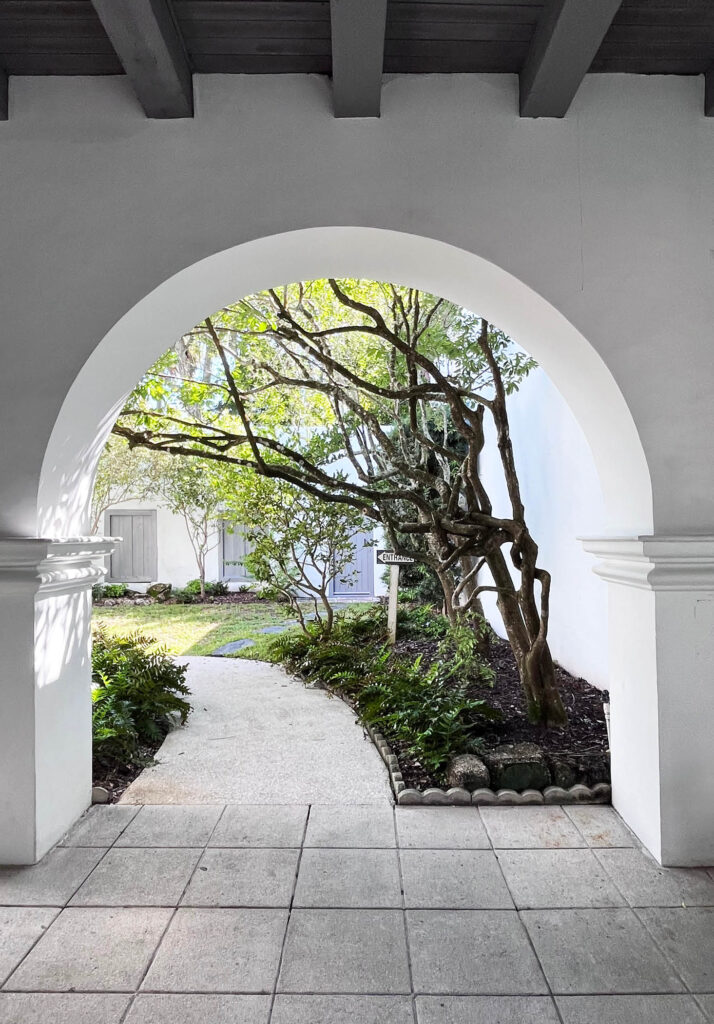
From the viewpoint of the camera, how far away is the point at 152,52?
2.53 m

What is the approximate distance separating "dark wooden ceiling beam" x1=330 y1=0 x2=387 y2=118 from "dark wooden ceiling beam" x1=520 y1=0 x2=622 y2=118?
0.62 metres

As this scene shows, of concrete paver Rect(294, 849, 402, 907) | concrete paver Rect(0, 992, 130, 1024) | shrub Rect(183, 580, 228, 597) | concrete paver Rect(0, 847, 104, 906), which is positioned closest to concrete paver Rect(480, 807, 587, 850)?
concrete paver Rect(294, 849, 402, 907)

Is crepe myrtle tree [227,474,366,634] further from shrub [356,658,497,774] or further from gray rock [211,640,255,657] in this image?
shrub [356,658,497,774]

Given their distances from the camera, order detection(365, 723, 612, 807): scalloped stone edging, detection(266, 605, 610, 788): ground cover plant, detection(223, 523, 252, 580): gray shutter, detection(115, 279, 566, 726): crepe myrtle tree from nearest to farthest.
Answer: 1. detection(365, 723, 612, 807): scalloped stone edging
2. detection(266, 605, 610, 788): ground cover plant
3. detection(115, 279, 566, 726): crepe myrtle tree
4. detection(223, 523, 252, 580): gray shutter

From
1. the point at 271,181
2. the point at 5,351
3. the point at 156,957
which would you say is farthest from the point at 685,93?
the point at 156,957

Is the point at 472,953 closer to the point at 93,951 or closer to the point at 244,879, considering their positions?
the point at 244,879

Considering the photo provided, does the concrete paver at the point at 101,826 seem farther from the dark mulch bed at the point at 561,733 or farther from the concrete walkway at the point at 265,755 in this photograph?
the dark mulch bed at the point at 561,733

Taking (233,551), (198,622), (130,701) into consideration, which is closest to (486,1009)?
(130,701)

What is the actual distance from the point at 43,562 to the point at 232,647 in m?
5.68

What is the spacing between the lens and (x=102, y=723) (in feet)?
13.6

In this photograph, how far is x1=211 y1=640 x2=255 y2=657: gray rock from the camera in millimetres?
7933

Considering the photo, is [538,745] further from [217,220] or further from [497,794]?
[217,220]

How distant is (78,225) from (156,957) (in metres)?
2.79

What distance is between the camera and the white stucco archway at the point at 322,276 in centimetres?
295
